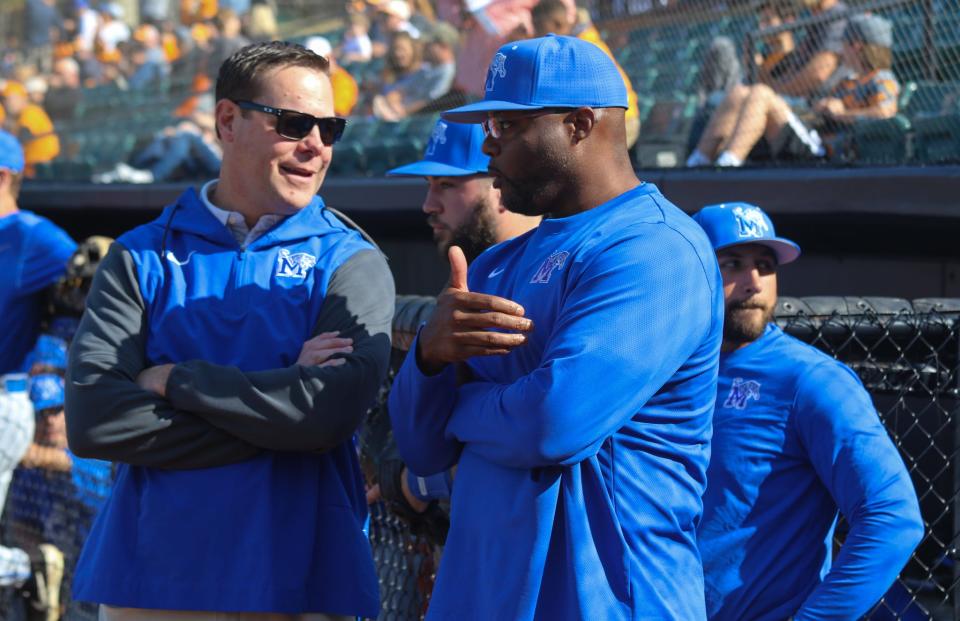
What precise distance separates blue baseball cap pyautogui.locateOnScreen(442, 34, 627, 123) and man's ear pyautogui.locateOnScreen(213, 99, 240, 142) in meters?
0.86

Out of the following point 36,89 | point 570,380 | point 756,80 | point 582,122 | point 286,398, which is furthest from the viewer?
point 36,89

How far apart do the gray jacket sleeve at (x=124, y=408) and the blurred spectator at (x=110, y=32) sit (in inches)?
507

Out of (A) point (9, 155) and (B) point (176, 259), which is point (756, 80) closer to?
(A) point (9, 155)

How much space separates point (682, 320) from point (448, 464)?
1.96ft

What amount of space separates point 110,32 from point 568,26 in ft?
32.7

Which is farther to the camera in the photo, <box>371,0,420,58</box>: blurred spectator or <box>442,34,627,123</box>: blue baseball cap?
<box>371,0,420,58</box>: blurred spectator

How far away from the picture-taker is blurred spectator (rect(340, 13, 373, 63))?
9961 mm

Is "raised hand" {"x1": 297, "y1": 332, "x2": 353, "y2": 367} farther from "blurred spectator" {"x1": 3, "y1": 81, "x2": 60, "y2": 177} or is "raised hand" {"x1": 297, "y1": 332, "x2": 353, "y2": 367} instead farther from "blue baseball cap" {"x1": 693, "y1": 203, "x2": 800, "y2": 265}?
"blurred spectator" {"x1": 3, "y1": 81, "x2": 60, "y2": 177}

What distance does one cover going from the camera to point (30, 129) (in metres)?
12.6

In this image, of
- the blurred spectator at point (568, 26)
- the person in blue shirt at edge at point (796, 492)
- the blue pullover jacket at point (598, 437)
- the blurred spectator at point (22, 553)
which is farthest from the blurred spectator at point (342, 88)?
the blue pullover jacket at point (598, 437)

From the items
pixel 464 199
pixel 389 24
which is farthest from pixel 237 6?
pixel 464 199

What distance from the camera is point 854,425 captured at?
120 inches

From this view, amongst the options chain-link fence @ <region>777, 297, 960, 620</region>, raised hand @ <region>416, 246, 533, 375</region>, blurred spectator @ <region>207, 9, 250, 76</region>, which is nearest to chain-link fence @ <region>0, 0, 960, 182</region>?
chain-link fence @ <region>777, 297, 960, 620</region>

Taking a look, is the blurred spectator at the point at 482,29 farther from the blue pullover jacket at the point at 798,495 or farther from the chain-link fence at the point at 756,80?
the blue pullover jacket at the point at 798,495
